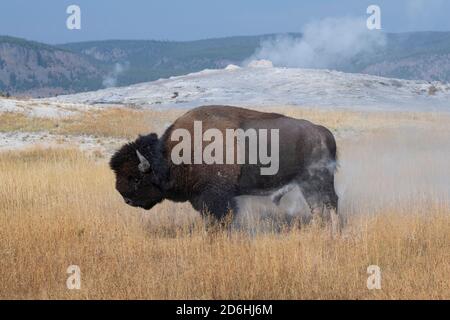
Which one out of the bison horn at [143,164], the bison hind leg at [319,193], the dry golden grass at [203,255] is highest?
the bison horn at [143,164]

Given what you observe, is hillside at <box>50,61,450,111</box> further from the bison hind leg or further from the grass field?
the bison hind leg

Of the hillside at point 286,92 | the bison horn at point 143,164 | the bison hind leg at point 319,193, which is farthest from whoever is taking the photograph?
the hillside at point 286,92

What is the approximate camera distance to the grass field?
5695 millimetres

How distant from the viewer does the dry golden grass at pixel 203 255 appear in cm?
567

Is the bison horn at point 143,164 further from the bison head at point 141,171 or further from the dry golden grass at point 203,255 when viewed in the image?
the dry golden grass at point 203,255

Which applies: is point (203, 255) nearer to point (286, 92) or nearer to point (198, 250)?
point (198, 250)

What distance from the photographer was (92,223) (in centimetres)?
799

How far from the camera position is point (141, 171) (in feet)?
25.5

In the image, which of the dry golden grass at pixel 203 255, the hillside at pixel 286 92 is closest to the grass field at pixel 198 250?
the dry golden grass at pixel 203 255

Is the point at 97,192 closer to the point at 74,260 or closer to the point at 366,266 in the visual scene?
the point at 74,260

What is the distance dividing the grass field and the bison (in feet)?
1.42

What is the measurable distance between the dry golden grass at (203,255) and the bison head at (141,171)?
0.45 meters

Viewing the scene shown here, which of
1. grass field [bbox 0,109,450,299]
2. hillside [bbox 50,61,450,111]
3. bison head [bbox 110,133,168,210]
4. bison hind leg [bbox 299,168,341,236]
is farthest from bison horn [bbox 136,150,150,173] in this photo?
hillside [bbox 50,61,450,111]
